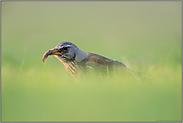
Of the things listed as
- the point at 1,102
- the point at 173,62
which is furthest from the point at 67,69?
the point at 173,62

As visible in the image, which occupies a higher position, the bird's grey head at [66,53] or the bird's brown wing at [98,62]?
the bird's grey head at [66,53]

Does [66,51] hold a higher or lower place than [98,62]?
higher

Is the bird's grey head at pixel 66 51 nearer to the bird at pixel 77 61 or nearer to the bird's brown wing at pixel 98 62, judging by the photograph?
the bird at pixel 77 61

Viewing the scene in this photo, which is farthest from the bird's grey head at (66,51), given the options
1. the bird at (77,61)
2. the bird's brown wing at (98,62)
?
the bird's brown wing at (98,62)

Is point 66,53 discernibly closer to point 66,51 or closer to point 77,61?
point 66,51

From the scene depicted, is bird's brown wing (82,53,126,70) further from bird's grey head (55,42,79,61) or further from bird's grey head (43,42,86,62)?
bird's grey head (55,42,79,61)

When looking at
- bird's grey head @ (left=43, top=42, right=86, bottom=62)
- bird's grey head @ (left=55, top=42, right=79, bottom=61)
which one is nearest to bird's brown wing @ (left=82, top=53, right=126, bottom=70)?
bird's grey head @ (left=43, top=42, right=86, bottom=62)

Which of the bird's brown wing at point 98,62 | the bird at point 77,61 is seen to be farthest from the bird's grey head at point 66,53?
the bird's brown wing at point 98,62

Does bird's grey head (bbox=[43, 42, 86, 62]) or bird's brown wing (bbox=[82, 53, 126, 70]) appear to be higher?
bird's grey head (bbox=[43, 42, 86, 62])

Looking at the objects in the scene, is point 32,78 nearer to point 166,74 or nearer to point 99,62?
point 99,62

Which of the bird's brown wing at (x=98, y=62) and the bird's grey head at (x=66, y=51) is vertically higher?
the bird's grey head at (x=66, y=51)

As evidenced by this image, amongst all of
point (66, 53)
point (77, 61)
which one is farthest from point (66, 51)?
point (77, 61)

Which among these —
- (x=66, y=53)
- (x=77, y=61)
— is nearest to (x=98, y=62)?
(x=77, y=61)

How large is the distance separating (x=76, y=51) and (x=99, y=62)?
2.18 feet
